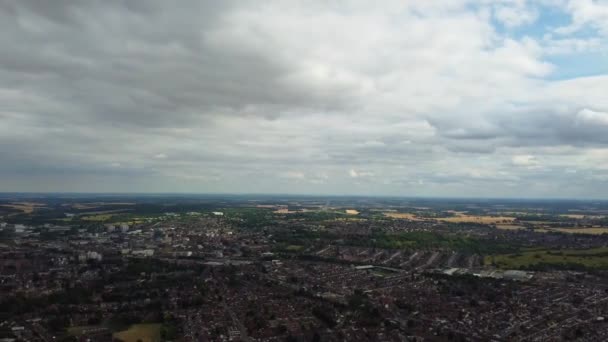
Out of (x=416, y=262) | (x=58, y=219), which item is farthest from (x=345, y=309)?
(x=58, y=219)

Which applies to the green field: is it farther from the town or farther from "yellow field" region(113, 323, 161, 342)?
"yellow field" region(113, 323, 161, 342)

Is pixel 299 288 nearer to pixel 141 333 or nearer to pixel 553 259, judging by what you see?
pixel 141 333

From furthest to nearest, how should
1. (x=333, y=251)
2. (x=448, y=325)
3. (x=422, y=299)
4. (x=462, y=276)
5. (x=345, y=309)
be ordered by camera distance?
1. (x=333, y=251)
2. (x=462, y=276)
3. (x=422, y=299)
4. (x=345, y=309)
5. (x=448, y=325)

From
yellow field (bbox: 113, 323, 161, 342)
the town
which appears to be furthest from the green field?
yellow field (bbox: 113, 323, 161, 342)

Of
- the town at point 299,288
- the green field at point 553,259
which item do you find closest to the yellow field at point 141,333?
the town at point 299,288

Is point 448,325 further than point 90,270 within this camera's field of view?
No

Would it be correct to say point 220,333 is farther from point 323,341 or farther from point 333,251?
point 333,251

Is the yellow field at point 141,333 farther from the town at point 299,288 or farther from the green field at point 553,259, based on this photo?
the green field at point 553,259
